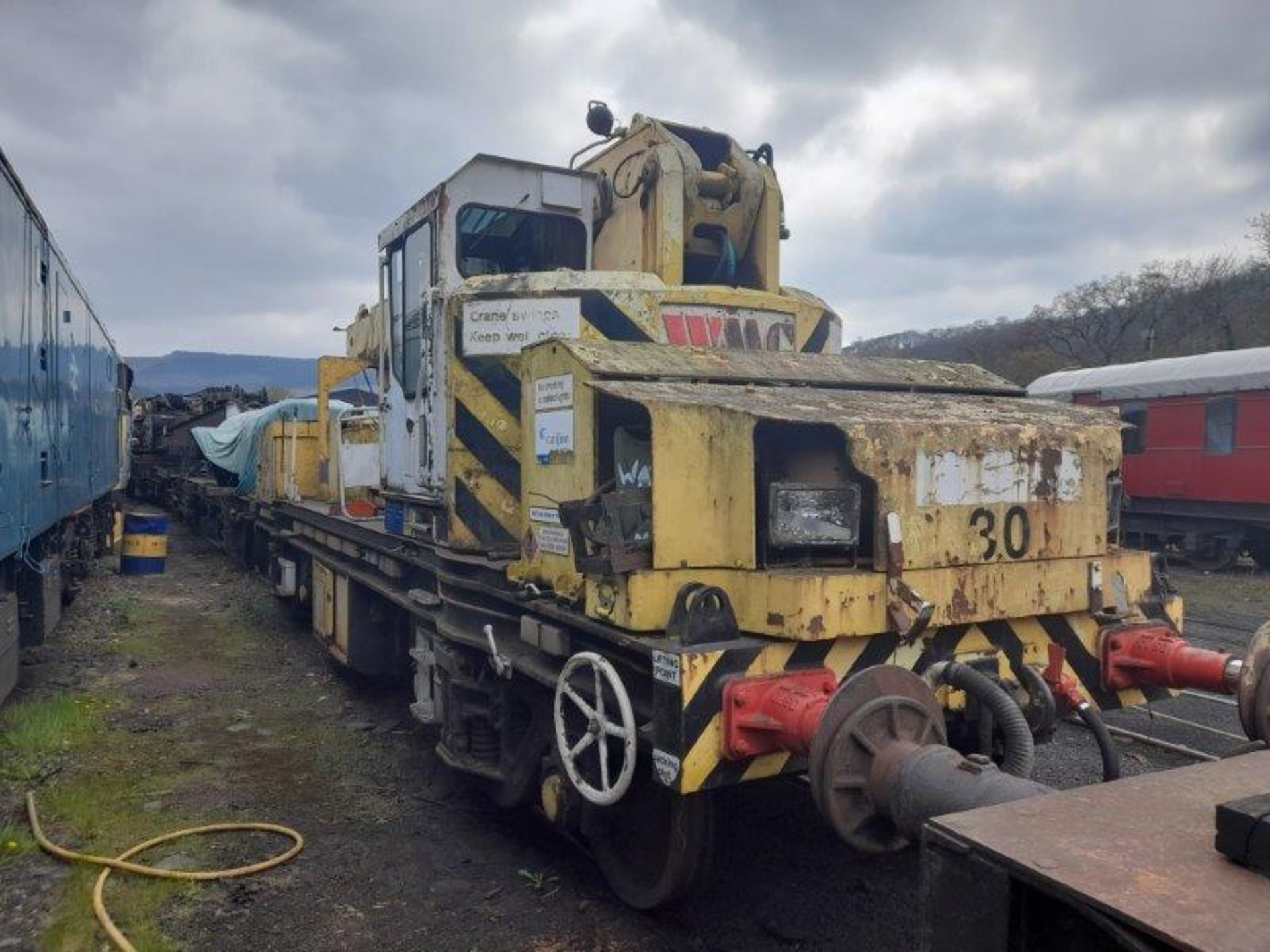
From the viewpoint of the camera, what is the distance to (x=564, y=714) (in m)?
3.52

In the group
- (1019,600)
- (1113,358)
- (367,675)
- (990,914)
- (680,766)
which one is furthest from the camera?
(1113,358)

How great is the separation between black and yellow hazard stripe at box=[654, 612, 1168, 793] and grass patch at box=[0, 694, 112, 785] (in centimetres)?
408

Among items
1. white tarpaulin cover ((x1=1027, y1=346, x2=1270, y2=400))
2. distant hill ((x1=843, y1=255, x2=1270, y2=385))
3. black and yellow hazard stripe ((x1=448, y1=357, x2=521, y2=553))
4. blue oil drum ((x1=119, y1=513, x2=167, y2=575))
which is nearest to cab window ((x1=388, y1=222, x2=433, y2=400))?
black and yellow hazard stripe ((x1=448, y1=357, x2=521, y2=553))

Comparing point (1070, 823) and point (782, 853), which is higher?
point (1070, 823)

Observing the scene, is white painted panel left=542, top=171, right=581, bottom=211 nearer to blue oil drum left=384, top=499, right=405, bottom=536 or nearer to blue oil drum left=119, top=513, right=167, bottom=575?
blue oil drum left=384, top=499, right=405, bottom=536

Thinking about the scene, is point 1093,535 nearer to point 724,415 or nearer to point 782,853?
point 724,415

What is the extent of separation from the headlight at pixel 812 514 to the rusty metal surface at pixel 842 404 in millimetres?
A: 226

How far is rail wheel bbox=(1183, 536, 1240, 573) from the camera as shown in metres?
14.5

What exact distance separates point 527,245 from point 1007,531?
3146 mm

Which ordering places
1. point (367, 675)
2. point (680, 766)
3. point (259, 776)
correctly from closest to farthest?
1. point (680, 766)
2. point (259, 776)
3. point (367, 675)

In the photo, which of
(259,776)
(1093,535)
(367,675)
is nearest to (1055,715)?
(1093,535)

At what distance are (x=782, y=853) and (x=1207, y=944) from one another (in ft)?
9.69

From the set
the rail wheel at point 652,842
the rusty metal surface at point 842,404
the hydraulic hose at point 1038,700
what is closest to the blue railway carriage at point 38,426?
the rail wheel at point 652,842

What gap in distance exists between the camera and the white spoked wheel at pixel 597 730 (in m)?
3.06
